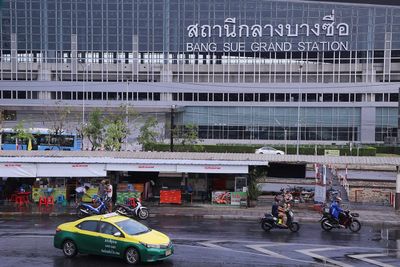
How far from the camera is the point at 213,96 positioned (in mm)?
77188

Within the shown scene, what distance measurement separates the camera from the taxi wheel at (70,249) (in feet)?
52.6

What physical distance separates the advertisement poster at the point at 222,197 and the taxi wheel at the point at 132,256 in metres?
13.4

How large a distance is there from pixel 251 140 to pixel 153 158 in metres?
48.9

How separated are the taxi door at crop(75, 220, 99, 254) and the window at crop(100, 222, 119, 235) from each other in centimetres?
20

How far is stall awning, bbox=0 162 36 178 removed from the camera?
26.5m

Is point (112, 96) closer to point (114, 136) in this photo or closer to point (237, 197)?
point (114, 136)

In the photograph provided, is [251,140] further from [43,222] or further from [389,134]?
[43,222]

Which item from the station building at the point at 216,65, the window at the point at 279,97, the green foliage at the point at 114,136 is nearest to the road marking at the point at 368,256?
the green foliage at the point at 114,136

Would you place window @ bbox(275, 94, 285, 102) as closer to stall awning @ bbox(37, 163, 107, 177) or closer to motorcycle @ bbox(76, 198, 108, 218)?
stall awning @ bbox(37, 163, 107, 177)

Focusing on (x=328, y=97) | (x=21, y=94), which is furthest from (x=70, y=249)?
(x=21, y=94)

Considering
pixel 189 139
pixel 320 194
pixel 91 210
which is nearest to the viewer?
pixel 91 210

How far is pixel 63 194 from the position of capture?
2814 cm

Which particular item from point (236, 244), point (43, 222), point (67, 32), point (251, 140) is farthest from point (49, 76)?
point (236, 244)

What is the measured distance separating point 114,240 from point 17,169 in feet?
42.8
